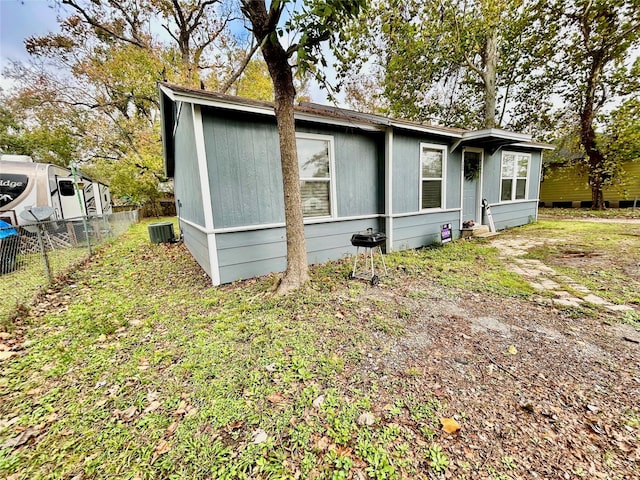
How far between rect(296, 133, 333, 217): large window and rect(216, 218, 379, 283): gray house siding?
1.17 feet

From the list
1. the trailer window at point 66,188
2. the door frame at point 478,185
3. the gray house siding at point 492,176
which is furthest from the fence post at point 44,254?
the gray house siding at point 492,176

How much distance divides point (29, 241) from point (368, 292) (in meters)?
5.86

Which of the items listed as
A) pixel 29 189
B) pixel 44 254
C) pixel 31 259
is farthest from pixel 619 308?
pixel 29 189

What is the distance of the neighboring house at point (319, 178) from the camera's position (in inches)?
165

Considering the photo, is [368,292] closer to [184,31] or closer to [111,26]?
[184,31]

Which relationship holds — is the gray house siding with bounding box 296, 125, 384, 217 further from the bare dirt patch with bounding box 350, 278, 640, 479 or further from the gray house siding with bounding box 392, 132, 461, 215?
the bare dirt patch with bounding box 350, 278, 640, 479

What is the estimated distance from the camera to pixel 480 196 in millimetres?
8055

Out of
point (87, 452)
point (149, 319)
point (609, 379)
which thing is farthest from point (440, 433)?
point (149, 319)

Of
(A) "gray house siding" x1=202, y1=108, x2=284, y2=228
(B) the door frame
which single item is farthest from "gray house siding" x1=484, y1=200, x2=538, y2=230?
(A) "gray house siding" x1=202, y1=108, x2=284, y2=228

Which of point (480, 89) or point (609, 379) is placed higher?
point (480, 89)

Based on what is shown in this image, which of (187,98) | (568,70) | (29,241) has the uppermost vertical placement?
(568,70)

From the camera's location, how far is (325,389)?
78.1 inches

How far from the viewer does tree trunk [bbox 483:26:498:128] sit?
11.5m

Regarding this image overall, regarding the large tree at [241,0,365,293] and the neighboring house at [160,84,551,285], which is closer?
the large tree at [241,0,365,293]
